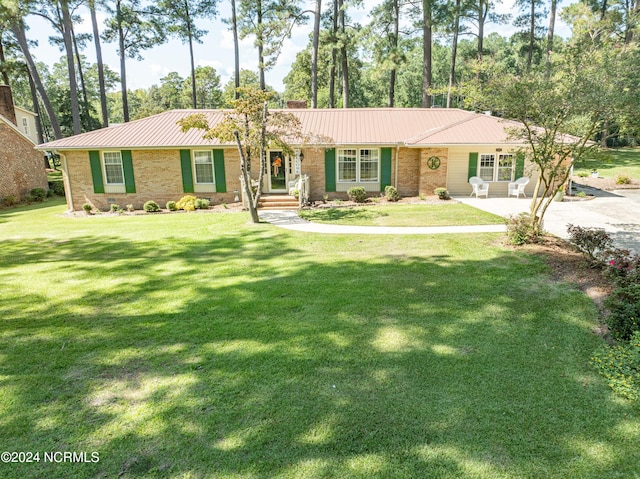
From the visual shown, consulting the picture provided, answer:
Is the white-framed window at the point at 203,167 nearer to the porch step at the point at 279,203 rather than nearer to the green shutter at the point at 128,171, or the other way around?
the green shutter at the point at 128,171

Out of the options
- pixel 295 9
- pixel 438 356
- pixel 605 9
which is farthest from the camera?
pixel 605 9

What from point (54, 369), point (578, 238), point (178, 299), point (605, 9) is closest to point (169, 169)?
point (178, 299)

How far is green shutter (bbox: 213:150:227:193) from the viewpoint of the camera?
16938mm

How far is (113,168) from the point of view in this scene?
1717 centimetres

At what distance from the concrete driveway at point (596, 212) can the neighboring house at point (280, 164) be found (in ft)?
5.94

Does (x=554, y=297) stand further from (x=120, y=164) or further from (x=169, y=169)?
(x=120, y=164)

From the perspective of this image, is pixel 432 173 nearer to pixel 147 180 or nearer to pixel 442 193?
pixel 442 193

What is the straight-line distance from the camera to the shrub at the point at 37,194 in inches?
875

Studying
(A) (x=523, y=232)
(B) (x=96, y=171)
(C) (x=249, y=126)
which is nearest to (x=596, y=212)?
(A) (x=523, y=232)

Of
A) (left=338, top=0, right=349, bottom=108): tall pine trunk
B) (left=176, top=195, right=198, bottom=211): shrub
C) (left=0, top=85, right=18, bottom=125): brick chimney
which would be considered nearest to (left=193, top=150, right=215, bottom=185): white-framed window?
(left=176, top=195, right=198, bottom=211): shrub

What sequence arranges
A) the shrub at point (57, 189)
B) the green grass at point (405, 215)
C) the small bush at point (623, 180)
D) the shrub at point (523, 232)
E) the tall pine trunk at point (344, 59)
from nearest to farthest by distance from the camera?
the shrub at point (523, 232) → the green grass at point (405, 215) → the small bush at point (623, 180) → the shrub at point (57, 189) → the tall pine trunk at point (344, 59)

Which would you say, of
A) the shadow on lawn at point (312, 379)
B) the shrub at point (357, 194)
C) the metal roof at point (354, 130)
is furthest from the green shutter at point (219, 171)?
the shadow on lawn at point (312, 379)

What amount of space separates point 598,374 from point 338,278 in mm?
4091

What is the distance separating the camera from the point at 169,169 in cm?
1712
